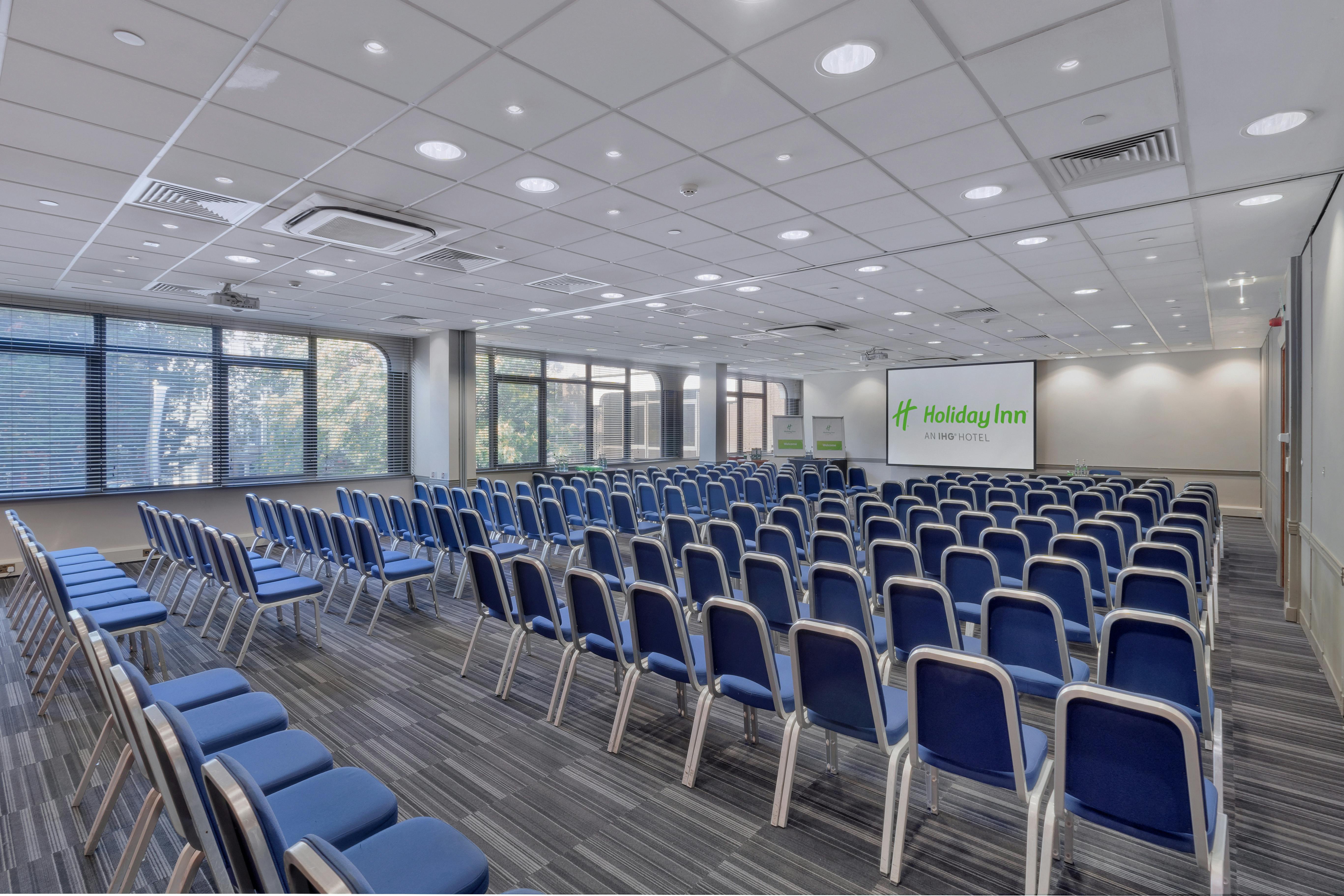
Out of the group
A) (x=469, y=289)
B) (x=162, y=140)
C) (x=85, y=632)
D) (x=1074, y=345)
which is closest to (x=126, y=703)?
(x=85, y=632)

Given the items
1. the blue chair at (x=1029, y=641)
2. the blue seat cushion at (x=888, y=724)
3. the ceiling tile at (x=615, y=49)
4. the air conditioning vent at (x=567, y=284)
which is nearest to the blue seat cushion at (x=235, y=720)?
the blue seat cushion at (x=888, y=724)

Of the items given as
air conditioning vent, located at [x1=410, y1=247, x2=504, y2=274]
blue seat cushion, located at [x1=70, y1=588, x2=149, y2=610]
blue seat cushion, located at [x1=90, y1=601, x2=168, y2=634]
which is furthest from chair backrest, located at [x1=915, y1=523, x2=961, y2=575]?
blue seat cushion, located at [x1=70, y1=588, x2=149, y2=610]

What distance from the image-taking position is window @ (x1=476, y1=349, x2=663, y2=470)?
13.8 meters

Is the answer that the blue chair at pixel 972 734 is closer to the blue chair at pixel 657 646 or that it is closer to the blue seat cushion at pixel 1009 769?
the blue seat cushion at pixel 1009 769

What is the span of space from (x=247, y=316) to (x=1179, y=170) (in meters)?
11.2

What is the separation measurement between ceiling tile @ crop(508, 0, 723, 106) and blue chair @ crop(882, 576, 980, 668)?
105 inches

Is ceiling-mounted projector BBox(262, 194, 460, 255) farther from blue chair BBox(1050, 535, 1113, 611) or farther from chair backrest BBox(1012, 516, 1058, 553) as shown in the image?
chair backrest BBox(1012, 516, 1058, 553)

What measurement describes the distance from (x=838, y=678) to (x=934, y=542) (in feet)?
9.50

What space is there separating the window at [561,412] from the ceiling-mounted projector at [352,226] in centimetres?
716

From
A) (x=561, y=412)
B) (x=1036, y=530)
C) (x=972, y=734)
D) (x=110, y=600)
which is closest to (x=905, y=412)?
(x=561, y=412)

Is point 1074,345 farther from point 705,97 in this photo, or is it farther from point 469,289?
point 705,97

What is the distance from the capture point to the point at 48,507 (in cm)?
831

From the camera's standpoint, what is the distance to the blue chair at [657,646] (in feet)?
10.3

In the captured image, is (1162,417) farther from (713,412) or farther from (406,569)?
(406,569)
